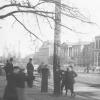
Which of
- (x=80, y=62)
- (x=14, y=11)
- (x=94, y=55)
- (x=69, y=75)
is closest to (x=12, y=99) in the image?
(x=14, y=11)

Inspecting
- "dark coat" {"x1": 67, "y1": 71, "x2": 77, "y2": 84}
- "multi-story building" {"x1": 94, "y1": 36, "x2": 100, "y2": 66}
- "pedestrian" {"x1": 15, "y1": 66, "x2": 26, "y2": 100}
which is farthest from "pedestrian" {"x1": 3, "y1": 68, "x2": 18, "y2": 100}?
"multi-story building" {"x1": 94, "y1": 36, "x2": 100, "y2": 66}

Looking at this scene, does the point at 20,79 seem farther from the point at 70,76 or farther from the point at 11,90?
the point at 70,76

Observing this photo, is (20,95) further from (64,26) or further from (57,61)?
(57,61)

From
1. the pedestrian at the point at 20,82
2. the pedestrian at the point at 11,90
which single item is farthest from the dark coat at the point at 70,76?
the pedestrian at the point at 11,90

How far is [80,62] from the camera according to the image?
121375 millimetres

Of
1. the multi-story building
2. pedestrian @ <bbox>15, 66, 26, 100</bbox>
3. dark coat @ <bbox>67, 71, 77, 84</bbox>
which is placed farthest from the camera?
the multi-story building

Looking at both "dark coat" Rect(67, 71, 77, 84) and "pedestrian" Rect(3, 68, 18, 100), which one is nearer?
"pedestrian" Rect(3, 68, 18, 100)

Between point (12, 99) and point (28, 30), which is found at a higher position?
point (28, 30)

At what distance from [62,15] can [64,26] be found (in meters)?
0.75

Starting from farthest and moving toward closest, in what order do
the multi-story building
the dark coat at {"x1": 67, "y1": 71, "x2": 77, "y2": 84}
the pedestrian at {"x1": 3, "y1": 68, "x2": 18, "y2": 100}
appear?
the multi-story building
the dark coat at {"x1": 67, "y1": 71, "x2": 77, "y2": 84}
the pedestrian at {"x1": 3, "y1": 68, "x2": 18, "y2": 100}

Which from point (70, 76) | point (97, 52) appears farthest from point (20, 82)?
point (97, 52)

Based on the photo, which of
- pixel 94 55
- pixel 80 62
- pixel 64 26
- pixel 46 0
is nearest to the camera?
pixel 46 0

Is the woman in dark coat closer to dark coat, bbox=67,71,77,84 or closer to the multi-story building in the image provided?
dark coat, bbox=67,71,77,84

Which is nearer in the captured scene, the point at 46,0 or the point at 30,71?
the point at 46,0
